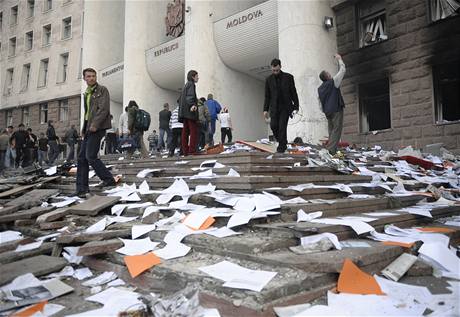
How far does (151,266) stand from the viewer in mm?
2770

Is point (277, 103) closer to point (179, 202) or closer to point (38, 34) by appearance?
point (179, 202)

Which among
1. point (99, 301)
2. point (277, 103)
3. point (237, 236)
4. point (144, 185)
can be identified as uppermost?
point (277, 103)

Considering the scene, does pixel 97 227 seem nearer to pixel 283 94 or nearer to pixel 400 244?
pixel 400 244

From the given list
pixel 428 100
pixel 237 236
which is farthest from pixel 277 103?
pixel 428 100

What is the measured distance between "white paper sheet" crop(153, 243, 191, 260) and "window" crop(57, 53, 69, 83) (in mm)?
27768

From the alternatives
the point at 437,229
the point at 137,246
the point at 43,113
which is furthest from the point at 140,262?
A: the point at 43,113

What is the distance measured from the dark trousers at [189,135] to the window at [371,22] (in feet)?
24.8

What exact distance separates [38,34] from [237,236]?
32.5m

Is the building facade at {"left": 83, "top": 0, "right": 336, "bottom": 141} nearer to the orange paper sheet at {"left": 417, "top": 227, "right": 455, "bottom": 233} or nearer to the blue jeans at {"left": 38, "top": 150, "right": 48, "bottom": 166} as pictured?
the blue jeans at {"left": 38, "top": 150, "right": 48, "bottom": 166}

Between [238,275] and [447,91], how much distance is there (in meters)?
10.1

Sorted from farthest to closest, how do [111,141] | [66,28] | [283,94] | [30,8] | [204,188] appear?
[30,8]
[66,28]
[111,141]
[283,94]
[204,188]

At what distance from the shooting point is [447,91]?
1023cm

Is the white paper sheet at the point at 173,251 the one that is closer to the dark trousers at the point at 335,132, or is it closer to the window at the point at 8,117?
the dark trousers at the point at 335,132

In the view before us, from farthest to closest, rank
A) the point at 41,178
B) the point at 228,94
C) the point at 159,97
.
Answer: the point at 159,97, the point at 228,94, the point at 41,178
